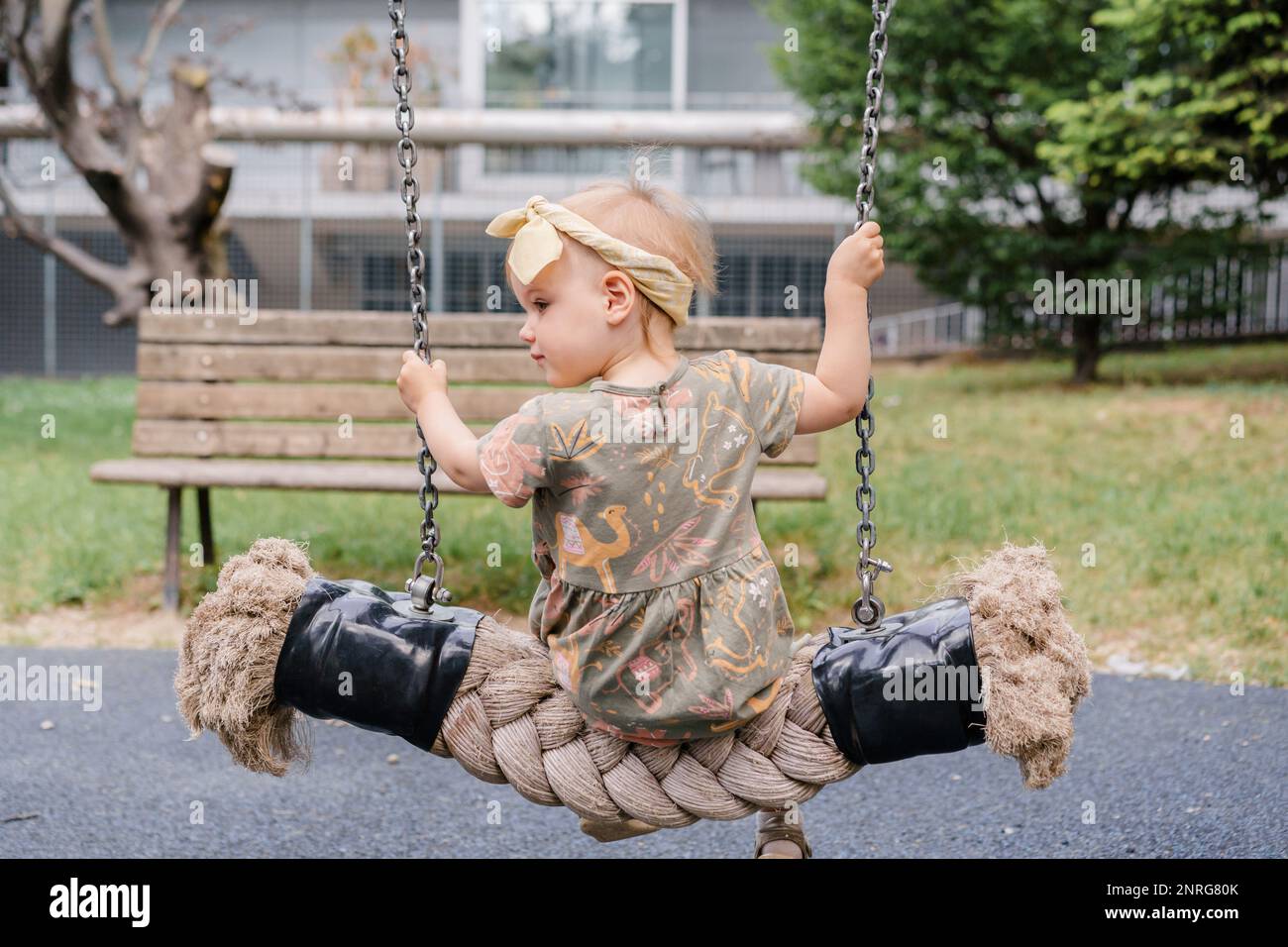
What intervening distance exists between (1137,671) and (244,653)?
3.26 metres

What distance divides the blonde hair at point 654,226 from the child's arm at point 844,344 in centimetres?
21

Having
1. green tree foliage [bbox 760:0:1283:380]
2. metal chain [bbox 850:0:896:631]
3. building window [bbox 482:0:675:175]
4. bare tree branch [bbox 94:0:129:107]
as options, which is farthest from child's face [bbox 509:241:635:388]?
building window [bbox 482:0:675:175]

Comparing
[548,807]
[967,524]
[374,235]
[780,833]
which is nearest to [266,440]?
[548,807]

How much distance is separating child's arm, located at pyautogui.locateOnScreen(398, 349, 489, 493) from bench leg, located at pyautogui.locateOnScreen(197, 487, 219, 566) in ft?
11.0

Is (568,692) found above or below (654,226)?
below

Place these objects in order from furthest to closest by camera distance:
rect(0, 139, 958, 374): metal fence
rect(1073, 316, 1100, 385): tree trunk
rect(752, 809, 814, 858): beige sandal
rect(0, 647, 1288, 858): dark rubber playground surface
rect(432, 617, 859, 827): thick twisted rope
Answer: rect(0, 139, 958, 374): metal fence
rect(1073, 316, 1100, 385): tree trunk
rect(0, 647, 1288, 858): dark rubber playground surface
rect(752, 809, 814, 858): beige sandal
rect(432, 617, 859, 827): thick twisted rope

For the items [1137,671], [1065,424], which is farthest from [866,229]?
[1065,424]

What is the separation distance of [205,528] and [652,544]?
12.5ft

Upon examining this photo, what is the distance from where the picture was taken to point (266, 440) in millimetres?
5199

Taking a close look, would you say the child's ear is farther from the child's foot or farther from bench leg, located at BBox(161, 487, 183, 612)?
bench leg, located at BBox(161, 487, 183, 612)

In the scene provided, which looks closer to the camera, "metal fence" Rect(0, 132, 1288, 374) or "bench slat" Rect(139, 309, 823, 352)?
"bench slat" Rect(139, 309, 823, 352)

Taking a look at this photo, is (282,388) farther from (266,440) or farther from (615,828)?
(615,828)

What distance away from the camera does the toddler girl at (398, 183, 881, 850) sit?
78.4 inches
